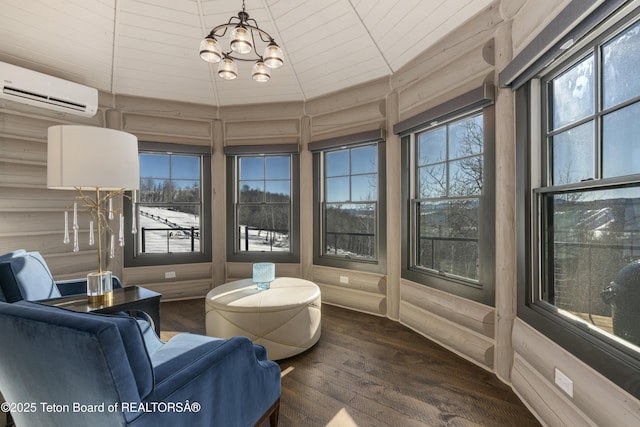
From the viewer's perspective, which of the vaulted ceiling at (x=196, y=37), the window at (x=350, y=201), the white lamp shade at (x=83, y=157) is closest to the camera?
the white lamp shade at (x=83, y=157)

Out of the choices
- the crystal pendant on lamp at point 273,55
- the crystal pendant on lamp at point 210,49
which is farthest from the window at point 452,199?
the crystal pendant on lamp at point 210,49

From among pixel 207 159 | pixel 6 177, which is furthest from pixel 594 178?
pixel 6 177

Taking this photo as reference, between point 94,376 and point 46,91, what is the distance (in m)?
3.70

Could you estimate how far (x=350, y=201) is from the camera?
3705 millimetres

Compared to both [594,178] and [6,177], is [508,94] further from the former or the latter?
[6,177]

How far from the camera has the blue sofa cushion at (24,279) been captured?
66.2 inches

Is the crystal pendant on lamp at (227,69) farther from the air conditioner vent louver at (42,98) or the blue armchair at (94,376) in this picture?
the air conditioner vent louver at (42,98)

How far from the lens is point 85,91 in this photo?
135 inches

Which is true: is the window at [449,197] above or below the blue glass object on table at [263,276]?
above

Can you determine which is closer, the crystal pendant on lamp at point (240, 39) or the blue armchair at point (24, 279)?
the blue armchair at point (24, 279)

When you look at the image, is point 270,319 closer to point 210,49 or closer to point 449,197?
point 449,197

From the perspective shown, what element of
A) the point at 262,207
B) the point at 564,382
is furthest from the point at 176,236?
the point at 564,382

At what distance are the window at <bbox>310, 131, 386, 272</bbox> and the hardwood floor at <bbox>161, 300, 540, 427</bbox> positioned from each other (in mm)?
1064

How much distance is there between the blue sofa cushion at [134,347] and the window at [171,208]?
10.6 feet
